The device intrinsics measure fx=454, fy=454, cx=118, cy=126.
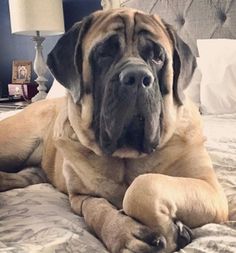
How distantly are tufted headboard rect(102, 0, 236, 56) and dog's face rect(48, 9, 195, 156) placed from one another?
1282mm

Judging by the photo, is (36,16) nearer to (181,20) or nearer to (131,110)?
(181,20)

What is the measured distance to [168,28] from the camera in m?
1.16

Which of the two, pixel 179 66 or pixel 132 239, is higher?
pixel 179 66

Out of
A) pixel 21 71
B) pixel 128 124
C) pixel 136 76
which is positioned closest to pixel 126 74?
pixel 136 76

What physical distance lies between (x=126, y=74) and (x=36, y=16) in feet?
6.61

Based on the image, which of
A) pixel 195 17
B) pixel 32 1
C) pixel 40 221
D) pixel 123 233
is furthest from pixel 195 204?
pixel 32 1

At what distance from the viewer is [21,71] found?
3615 mm

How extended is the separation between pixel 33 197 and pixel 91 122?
0.24m

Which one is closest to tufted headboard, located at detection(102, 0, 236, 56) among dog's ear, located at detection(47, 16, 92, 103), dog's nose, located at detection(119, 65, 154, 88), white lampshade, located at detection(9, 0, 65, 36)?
white lampshade, located at detection(9, 0, 65, 36)

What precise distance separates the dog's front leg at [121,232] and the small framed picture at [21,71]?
108 inches

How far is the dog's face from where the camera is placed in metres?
1.00

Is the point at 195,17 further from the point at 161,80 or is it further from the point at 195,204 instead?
the point at 195,204

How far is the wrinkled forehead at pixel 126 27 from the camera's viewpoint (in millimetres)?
1091

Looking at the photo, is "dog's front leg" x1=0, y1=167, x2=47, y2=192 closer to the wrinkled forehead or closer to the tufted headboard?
the wrinkled forehead
